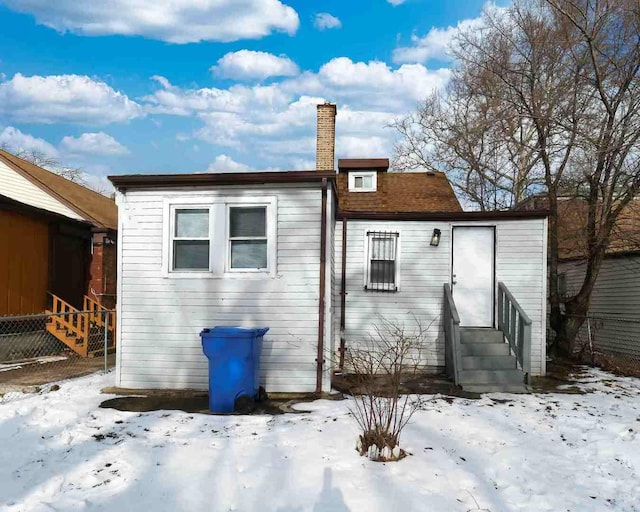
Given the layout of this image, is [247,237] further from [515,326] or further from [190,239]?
[515,326]

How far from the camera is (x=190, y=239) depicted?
25.2ft

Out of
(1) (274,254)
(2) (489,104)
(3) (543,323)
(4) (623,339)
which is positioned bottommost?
(4) (623,339)

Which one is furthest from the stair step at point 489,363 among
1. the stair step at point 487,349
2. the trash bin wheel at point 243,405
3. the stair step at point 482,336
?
the trash bin wheel at point 243,405

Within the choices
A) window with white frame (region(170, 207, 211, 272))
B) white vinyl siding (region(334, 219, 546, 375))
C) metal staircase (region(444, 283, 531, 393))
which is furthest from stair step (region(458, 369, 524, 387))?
window with white frame (region(170, 207, 211, 272))

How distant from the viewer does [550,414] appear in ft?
20.6

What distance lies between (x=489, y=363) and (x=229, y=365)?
451cm

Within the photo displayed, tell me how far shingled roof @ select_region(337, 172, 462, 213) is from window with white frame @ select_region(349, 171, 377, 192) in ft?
0.57

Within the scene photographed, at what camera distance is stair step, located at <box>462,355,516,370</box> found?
8188 millimetres

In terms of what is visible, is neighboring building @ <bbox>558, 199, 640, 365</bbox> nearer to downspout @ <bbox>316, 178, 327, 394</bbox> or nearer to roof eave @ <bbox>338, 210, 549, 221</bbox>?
roof eave @ <bbox>338, 210, 549, 221</bbox>

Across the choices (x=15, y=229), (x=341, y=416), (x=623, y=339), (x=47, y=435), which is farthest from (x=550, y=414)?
(x=15, y=229)

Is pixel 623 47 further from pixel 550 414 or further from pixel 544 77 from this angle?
pixel 550 414

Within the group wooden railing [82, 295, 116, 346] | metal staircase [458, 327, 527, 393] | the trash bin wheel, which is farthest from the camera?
wooden railing [82, 295, 116, 346]

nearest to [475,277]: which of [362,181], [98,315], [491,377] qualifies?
[491,377]

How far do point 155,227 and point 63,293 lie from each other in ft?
22.6
